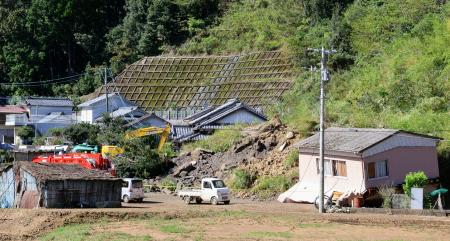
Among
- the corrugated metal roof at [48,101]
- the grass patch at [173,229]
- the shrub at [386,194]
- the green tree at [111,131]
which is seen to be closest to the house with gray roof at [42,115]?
the corrugated metal roof at [48,101]

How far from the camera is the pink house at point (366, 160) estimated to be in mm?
34000

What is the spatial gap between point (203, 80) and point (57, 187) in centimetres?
3860

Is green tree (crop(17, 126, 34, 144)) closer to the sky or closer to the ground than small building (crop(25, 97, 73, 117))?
closer to the ground

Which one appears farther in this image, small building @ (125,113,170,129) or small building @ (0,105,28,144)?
small building @ (0,105,28,144)

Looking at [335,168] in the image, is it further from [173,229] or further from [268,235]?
[173,229]

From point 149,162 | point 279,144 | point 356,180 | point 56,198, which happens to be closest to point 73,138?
point 149,162

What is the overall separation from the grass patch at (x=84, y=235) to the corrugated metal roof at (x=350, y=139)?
568 inches

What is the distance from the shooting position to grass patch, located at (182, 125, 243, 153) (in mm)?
48094

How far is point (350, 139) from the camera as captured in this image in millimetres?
35812

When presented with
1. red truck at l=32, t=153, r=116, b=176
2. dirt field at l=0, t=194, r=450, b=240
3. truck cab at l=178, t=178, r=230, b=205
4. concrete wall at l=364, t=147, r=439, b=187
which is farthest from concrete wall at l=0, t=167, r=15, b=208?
concrete wall at l=364, t=147, r=439, b=187

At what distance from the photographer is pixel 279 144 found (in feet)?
145

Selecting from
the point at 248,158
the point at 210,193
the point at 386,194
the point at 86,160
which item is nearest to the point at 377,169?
the point at 386,194

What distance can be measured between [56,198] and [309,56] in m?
35.3

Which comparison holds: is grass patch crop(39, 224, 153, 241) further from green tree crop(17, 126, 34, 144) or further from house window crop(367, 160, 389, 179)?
green tree crop(17, 126, 34, 144)
